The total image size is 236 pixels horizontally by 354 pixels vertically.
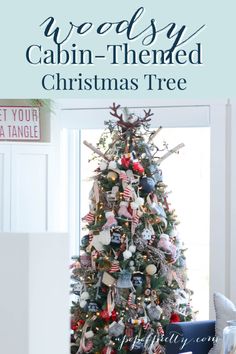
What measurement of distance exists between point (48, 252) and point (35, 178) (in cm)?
562

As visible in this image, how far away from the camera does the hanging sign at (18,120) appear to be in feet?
19.7

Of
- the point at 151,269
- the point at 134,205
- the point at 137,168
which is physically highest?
the point at 137,168

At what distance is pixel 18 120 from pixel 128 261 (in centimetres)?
194

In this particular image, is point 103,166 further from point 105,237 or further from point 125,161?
point 105,237

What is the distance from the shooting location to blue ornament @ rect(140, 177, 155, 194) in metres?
4.71

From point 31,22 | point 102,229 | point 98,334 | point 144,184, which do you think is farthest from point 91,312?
point 31,22

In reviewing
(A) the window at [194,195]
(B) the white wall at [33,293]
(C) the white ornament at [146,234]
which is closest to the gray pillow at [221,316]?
(C) the white ornament at [146,234]

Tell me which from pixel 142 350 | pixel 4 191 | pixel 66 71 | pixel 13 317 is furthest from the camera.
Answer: pixel 4 191

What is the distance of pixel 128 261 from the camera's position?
15.3ft

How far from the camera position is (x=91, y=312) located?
Answer: 188 inches

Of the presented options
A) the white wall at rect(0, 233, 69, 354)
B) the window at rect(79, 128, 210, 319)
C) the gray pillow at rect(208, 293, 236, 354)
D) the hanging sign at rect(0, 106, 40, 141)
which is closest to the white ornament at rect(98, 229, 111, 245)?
the gray pillow at rect(208, 293, 236, 354)

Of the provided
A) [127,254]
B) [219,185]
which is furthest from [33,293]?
[219,185]

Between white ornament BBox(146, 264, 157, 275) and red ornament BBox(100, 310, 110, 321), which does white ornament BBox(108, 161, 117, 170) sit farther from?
red ornament BBox(100, 310, 110, 321)

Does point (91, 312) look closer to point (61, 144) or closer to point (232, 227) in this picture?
point (232, 227)
